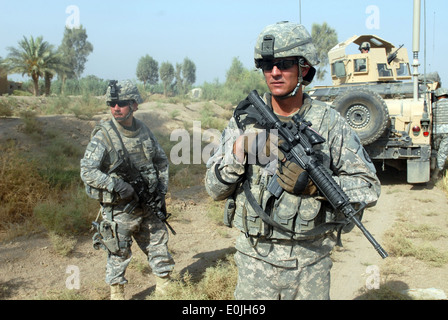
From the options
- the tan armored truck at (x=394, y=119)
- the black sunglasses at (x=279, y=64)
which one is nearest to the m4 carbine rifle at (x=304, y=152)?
the black sunglasses at (x=279, y=64)

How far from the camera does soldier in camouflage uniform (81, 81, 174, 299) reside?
351cm

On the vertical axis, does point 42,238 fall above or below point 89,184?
below

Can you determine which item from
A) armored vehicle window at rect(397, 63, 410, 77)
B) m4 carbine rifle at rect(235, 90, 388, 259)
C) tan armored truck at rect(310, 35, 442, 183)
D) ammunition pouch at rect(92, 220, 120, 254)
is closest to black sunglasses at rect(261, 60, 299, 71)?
m4 carbine rifle at rect(235, 90, 388, 259)

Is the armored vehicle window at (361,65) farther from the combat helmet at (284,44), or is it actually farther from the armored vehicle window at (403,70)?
the combat helmet at (284,44)

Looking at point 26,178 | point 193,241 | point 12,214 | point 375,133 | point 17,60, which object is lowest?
point 193,241

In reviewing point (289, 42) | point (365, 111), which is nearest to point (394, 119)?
point (365, 111)

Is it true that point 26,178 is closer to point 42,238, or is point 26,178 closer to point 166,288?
point 42,238

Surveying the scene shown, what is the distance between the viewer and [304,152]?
6.75 feet

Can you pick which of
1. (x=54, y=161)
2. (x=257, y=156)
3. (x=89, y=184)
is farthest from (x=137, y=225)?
(x=54, y=161)

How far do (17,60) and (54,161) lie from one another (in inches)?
647

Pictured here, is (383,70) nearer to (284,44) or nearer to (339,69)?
(339,69)

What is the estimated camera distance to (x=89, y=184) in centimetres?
347

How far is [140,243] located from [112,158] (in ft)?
2.82

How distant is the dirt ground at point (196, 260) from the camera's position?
4.05 metres
